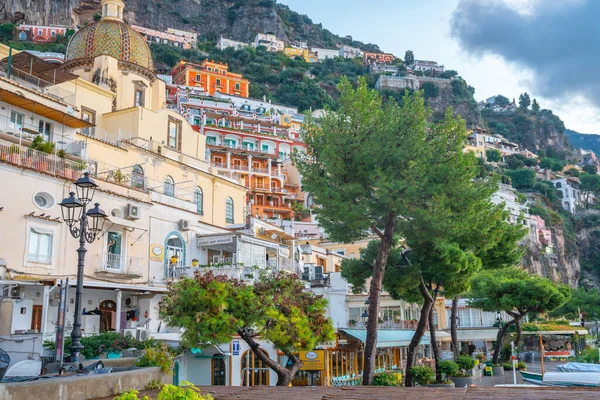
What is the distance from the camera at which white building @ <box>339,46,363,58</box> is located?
180 metres

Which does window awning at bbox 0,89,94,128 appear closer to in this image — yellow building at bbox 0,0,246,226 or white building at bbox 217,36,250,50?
yellow building at bbox 0,0,246,226

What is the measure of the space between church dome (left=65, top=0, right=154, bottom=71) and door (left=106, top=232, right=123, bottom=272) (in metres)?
15.9

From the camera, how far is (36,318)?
806 inches

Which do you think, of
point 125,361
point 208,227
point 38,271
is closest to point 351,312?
point 208,227

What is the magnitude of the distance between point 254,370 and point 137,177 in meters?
11.6

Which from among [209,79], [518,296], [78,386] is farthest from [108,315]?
[209,79]

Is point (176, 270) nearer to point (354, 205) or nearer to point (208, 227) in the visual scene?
point (208, 227)

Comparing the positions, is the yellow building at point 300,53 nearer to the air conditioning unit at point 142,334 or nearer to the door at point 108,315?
the door at point 108,315

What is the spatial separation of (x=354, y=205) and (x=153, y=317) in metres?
10.3

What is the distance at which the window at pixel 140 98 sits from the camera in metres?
37.0

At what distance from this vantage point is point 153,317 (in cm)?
2453

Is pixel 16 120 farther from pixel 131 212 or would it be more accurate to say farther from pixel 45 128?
pixel 131 212

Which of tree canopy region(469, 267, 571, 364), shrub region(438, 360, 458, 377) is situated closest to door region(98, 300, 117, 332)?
shrub region(438, 360, 458, 377)

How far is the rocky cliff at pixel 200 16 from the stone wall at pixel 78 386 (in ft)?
382
